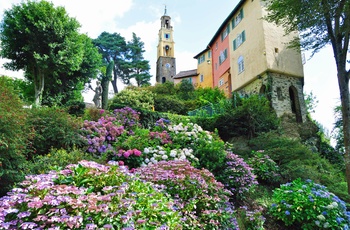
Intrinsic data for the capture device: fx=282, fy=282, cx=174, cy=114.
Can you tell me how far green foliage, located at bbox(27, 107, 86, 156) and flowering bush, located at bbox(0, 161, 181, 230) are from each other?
15.8 feet

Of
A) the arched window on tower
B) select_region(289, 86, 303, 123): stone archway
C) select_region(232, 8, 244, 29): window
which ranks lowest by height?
select_region(289, 86, 303, 123): stone archway

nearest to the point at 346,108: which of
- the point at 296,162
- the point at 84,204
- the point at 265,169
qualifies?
the point at 296,162

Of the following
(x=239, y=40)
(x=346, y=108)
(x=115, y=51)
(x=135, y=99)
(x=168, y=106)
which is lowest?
(x=346, y=108)

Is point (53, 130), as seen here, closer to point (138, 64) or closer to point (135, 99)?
point (135, 99)

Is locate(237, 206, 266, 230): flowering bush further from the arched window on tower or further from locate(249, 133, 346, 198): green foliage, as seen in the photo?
the arched window on tower

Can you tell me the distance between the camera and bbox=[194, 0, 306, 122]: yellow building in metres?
18.7

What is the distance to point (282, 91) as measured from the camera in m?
19.0

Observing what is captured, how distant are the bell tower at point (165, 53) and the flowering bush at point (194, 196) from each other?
4179 centimetres

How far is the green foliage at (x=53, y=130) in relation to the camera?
7.92 m

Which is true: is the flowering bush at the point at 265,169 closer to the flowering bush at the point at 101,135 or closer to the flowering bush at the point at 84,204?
the flowering bush at the point at 101,135

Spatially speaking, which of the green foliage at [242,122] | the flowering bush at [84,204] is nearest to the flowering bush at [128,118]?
the green foliage at [242,122]

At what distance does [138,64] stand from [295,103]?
93.7 feet

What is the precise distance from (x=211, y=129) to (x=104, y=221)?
1157 cm

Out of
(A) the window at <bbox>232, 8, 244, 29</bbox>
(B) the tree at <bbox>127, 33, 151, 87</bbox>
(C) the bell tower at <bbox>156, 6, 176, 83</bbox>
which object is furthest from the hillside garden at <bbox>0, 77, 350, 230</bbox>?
(C) the bell tower at <bbox>156, 6, 176, 83</bbox>
